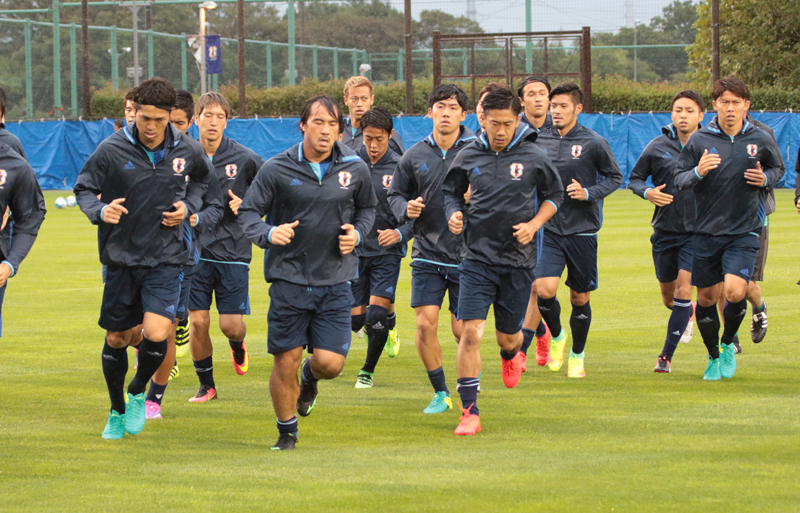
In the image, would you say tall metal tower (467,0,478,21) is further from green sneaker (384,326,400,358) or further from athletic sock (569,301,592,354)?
athletic sock (569,301,592,354)

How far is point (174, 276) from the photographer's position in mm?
6879

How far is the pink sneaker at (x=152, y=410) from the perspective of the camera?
7.53 m

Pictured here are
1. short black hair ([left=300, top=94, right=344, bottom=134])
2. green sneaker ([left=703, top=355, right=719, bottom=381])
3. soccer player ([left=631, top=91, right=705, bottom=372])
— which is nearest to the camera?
short black hair ([left=300, top=94, right=344, bottom=134])

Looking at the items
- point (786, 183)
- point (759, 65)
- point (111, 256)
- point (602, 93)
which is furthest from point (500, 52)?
point (111, 256)

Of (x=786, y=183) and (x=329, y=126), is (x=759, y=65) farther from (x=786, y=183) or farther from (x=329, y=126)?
(x=329, y=126)

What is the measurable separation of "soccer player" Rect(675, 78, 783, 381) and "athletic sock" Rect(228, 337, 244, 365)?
3751mm

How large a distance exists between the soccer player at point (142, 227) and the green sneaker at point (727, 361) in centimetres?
441

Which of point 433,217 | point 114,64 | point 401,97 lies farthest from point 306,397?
point 114,64

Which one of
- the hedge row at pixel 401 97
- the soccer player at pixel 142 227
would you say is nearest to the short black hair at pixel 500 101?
the soccer player at pixel 142 227

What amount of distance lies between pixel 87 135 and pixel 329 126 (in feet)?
97.3

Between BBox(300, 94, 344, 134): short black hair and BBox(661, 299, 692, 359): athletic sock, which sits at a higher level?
BBox(300, 94, 344, 134): short black hair

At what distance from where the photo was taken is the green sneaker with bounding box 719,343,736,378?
8.62 m

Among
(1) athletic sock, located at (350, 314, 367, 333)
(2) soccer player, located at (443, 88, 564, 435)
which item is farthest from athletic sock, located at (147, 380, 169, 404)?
(1) athletic sock, located at (350, 314, 367, 333)

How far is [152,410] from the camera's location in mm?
7559
